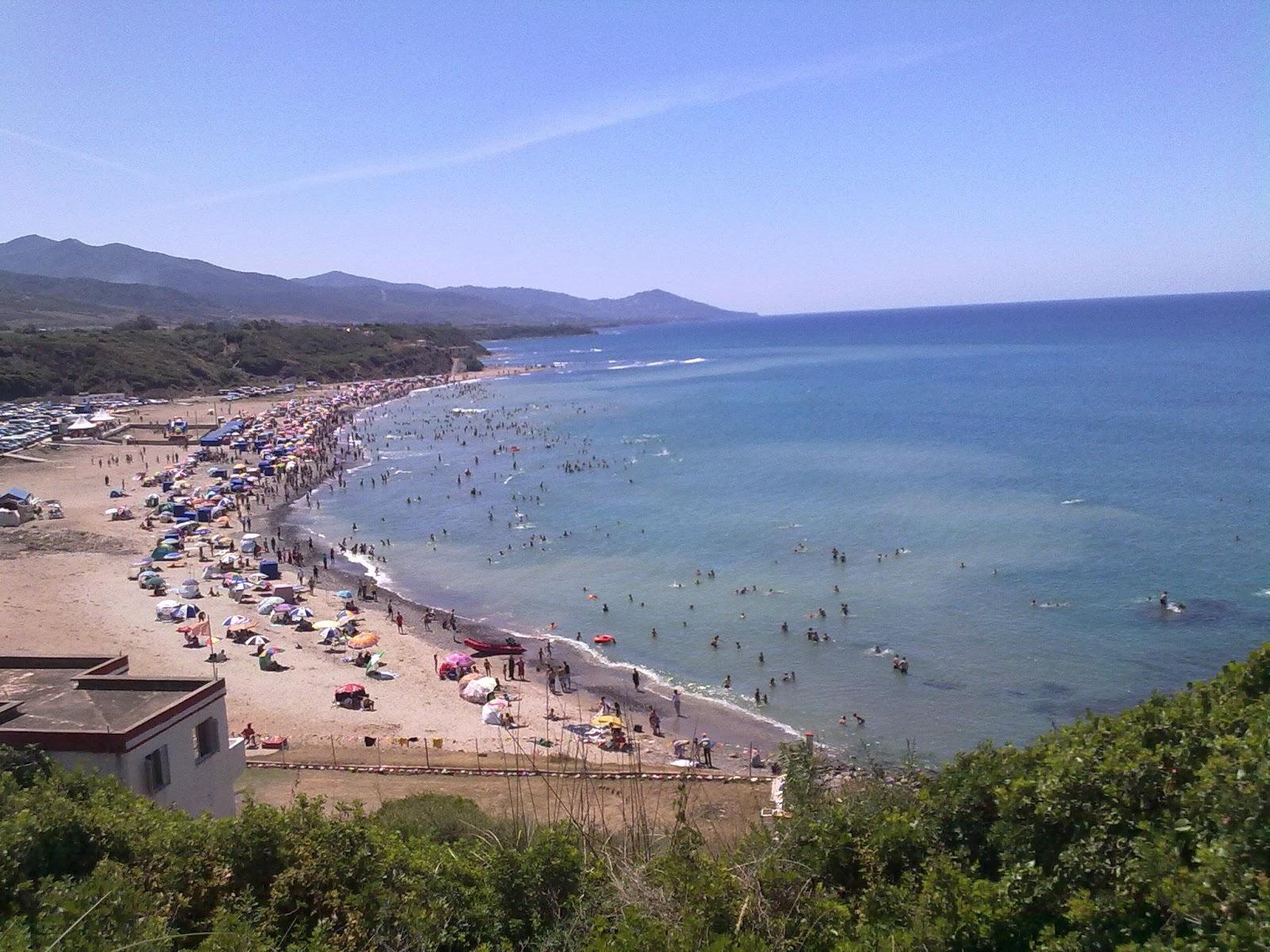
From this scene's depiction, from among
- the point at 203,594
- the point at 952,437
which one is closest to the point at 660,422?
the point at 952,437

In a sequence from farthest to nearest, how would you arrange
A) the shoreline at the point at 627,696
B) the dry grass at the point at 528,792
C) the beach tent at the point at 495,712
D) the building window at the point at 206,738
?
the beach tent at the point at 495,712 → the shoreline at the point at 627,696 → the dry grass at the point at 528,792 → the building window at the point at 206,738

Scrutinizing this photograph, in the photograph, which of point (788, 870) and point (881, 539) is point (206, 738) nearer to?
point (788, 870)

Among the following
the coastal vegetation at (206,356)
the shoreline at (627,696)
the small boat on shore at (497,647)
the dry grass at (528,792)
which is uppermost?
the coastal vegetation at (206,356)

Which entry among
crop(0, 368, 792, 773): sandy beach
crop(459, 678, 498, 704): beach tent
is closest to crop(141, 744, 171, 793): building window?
crop(0, 368, 792, 773): sandy beach

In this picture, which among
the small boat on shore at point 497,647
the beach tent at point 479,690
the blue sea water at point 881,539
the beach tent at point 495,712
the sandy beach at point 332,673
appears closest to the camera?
the sandy beach at point 332,673

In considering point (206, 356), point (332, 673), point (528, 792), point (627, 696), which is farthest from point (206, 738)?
point (206, 356)

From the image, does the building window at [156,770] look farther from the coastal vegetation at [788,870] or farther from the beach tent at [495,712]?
the beach tent at [495,712]

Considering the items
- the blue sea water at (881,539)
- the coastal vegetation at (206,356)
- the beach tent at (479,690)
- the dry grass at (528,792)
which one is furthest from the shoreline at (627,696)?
the coastal vegetation at (206,356)
